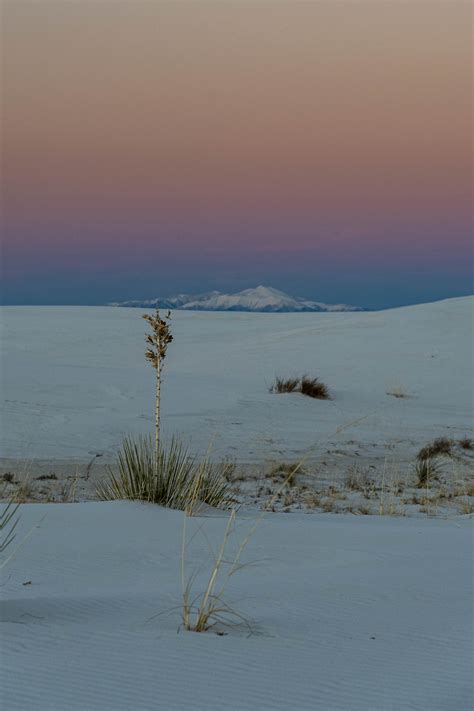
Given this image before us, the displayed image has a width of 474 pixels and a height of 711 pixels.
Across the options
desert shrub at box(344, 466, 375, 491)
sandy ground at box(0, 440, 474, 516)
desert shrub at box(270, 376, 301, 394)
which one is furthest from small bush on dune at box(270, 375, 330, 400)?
desert shrub at box(344, 466, 375, 491)

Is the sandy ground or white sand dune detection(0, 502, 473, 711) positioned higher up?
white sand dune detection(0, 502, 473, 711)

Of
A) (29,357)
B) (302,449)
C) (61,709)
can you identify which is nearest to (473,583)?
(61,709)

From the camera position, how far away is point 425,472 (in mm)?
9836

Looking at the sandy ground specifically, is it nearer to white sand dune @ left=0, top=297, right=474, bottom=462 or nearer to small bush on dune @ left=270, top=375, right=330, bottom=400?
white sand dune @ left=0, top=297, right=474, bottom=462

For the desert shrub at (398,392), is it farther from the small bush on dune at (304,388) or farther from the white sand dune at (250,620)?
the white sand dune at (250,620)

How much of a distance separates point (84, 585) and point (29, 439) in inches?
307

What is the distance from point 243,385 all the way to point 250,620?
45.2 feet

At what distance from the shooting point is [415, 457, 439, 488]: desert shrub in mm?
9495

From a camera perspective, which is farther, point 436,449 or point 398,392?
point 398,392

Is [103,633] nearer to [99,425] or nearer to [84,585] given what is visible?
[84,585]

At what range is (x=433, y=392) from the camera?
1816 cm

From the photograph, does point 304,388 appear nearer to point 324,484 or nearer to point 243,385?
point 243,385

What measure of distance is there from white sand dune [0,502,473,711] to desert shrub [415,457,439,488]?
3.54 meters

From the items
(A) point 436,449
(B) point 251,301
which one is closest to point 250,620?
(A) point 436,449
